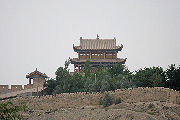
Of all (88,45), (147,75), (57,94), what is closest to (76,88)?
(57,94)

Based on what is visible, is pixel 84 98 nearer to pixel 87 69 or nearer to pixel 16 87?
pixel 87 69

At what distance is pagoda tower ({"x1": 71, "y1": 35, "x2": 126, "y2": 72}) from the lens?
2232 inches

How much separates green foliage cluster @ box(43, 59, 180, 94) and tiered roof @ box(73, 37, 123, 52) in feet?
37.2

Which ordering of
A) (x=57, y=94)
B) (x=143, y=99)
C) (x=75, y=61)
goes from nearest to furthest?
(x=143, y=99) → (x=57, y=94) → (x=75, y=61)

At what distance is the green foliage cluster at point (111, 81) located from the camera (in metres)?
41.1

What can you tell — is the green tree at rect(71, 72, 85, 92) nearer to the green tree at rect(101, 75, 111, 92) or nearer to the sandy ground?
the green tree at rect(101, 75, 111, 92)

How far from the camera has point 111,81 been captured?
4197cm

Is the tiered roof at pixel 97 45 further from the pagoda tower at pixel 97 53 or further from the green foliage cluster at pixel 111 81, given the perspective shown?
the green foliage cluster at pixel 111 81

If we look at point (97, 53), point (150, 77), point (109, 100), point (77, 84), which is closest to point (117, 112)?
point (109, 100)

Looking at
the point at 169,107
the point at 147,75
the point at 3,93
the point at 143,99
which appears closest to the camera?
the point at 169,107

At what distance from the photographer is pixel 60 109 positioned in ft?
127

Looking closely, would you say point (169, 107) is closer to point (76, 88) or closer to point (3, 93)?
point (76, 88)

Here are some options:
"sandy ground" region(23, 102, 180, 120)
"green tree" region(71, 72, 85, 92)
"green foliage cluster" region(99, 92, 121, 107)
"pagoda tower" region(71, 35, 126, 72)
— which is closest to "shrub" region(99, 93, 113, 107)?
"green foliage cluster" region(99, 92, 121, 107)

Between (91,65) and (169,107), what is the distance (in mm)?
22692
